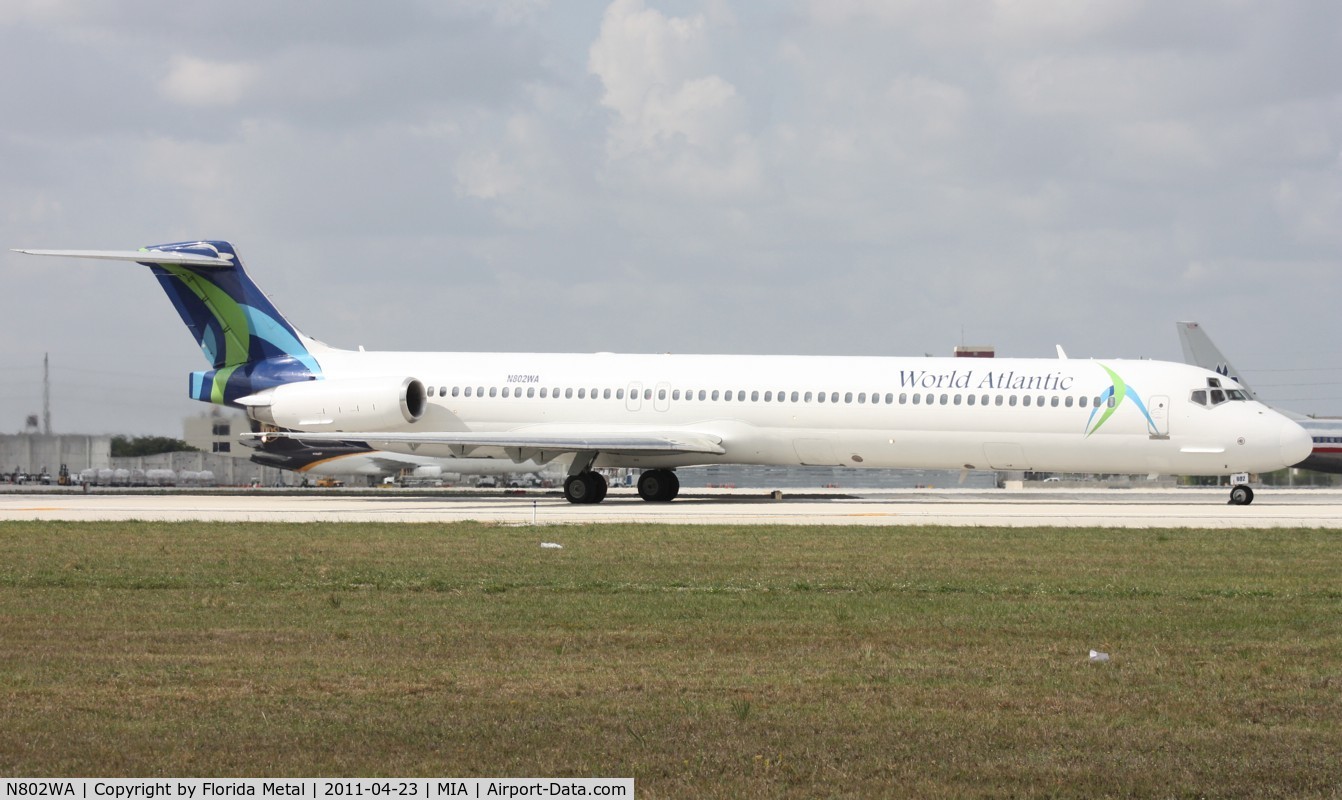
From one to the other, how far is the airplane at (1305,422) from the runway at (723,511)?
1952 centimetres

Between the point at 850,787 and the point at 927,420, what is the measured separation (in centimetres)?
2713

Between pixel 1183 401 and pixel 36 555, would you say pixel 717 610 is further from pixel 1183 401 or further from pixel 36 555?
pixel 1183 401

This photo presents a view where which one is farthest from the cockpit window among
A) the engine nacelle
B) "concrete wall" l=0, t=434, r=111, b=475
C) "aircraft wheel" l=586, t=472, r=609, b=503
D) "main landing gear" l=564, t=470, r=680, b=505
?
"concrete wall" l=0, t=434, r=111, b=475

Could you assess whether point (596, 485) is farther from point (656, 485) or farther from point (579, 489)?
point (656, 485)

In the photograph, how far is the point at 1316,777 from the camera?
7.94 meters

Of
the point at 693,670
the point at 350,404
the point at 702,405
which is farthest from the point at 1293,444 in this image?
the point at 693,670

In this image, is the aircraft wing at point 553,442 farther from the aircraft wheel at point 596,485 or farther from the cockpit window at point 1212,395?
the cockpit window at point 1212,395

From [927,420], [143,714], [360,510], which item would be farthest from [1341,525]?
[143,714]

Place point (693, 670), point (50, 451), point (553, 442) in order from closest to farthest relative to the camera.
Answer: point (693, 670), point (553, 442), point (50, 451)

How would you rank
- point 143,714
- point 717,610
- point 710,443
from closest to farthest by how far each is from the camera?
point 143,714
point 717,610
point 710,443

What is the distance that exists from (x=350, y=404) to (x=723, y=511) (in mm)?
11386

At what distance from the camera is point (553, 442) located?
34875 millimetres

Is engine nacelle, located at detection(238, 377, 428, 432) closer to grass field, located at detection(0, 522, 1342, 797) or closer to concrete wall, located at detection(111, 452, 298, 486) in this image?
grass field, located at detection(0, 522, 1342, 797)
